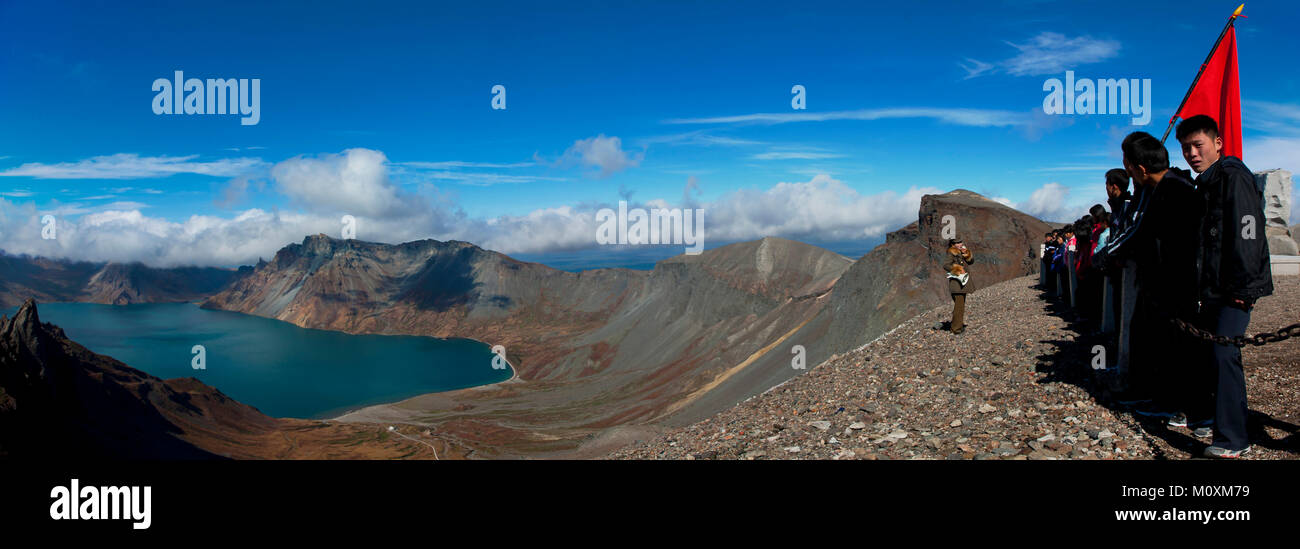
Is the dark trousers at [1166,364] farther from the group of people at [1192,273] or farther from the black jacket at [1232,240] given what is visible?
the black jacket at [1232,240]

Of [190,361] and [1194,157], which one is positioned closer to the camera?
[1194,157]

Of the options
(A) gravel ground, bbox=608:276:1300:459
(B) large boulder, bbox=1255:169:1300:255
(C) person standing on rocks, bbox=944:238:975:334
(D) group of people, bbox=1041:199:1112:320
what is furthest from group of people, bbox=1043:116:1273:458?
(B) large boulder, bbox=1255:169:1300:255

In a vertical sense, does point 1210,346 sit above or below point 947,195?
below


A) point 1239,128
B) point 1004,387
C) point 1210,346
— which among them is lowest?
point 1004,387

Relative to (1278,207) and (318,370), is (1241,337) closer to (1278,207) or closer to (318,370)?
(1278,207)

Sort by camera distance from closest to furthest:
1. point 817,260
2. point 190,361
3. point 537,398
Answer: point 537,398, point 817,260, point 190,361

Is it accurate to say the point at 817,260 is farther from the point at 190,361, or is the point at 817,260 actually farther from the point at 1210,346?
the point at 190,361
